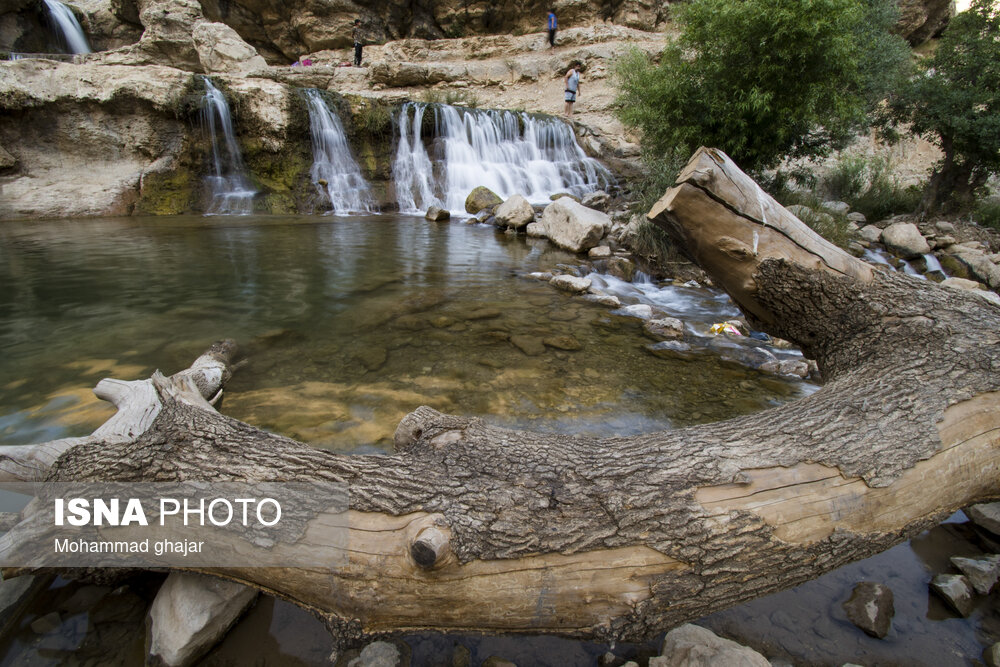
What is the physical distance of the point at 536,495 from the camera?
162cm

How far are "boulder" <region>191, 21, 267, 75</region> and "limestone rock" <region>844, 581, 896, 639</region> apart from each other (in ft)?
78.0

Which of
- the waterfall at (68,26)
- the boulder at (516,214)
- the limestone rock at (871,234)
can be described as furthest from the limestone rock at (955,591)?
the waterfall at (68,26)

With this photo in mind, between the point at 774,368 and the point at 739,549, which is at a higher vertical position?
the point at 739,549

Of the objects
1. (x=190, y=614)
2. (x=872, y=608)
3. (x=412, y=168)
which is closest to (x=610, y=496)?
(x=872, y=608)

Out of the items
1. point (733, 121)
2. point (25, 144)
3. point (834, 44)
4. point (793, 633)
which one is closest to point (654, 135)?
point (733, 121)

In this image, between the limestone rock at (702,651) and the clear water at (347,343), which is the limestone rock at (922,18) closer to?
the clear water at (347,343)

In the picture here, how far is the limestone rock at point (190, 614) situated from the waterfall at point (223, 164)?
13.2 meters

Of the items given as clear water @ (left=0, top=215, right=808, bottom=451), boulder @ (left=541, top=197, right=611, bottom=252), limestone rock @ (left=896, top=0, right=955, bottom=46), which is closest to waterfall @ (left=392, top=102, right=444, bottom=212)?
boulder @ (left=541, top=197, right=611, bottom=252)

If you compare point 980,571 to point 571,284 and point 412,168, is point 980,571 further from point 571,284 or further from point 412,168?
point 412,168

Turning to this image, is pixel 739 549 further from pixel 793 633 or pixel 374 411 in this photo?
pixel 374 411

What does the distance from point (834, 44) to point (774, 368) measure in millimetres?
6999

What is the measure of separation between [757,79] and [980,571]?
919 centimetres

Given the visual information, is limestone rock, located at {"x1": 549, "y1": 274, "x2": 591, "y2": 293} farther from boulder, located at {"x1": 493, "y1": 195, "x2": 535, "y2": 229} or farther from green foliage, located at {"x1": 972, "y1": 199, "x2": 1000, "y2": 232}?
green foliage, located at {"x1": 972, "y1": 199, "x2": 1000, "y2": 232}

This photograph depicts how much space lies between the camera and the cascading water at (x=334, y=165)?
45.9 ft
